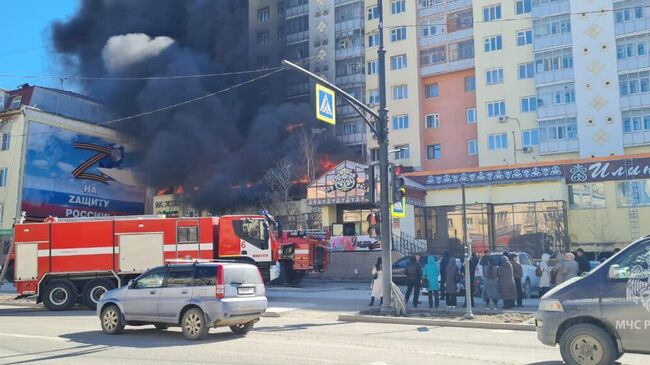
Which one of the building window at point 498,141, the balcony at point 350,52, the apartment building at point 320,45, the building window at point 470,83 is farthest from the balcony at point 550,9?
the apartment building at point 320,45

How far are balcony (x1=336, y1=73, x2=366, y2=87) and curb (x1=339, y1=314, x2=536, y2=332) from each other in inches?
1633

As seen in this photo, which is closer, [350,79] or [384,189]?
[384,189]

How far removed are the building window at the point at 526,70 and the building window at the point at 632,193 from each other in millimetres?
13714

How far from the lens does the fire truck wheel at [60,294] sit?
59.0 feet

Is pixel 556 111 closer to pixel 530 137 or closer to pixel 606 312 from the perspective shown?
pixel 530 137

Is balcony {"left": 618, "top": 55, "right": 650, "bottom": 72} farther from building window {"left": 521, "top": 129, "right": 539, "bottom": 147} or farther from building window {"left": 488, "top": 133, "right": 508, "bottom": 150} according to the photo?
building window {"left": 488, "top": 133, "right": 508, "bottom": 150}

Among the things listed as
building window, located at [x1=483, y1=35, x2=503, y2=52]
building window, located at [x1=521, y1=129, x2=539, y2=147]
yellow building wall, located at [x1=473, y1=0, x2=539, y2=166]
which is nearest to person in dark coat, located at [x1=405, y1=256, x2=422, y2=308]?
yellow building wall, located at [x1=473, y1=0, x2=539, y2=166]

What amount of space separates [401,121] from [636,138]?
61.0 ft

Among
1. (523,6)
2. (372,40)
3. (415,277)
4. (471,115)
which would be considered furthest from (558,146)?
(415,277)

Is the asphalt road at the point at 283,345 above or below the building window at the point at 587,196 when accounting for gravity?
below

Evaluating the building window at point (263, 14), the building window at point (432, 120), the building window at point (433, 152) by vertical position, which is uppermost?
the building window at point (263, 14)

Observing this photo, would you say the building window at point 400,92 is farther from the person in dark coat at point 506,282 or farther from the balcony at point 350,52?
the person in dark coat at point 506,282

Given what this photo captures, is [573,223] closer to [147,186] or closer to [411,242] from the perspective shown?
[411,242]

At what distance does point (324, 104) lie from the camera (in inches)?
558
